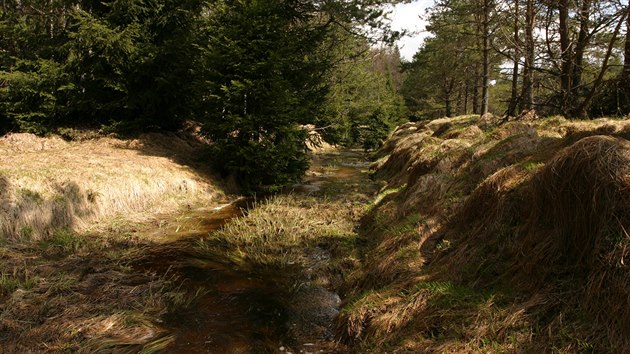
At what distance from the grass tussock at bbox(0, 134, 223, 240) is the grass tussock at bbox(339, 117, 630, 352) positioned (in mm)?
6417

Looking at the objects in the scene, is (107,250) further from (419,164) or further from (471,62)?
(471,62)

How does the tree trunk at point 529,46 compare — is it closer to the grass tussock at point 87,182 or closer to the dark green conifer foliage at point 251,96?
the dark green conifer foliage at point 251,96

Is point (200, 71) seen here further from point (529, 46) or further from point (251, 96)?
point (529, 46)

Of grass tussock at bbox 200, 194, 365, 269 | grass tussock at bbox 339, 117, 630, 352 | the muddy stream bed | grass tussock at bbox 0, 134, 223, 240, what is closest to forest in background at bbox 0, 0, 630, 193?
grass tussock at bbox 0, 134, 223, 240

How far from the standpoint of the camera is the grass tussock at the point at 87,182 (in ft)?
25.1

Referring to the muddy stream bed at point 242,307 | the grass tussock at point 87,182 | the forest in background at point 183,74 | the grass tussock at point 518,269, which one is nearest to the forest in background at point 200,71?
the forest in background at point 183,74

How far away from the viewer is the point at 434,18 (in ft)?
65.3

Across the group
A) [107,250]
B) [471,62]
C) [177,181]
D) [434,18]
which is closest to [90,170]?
[177,181]

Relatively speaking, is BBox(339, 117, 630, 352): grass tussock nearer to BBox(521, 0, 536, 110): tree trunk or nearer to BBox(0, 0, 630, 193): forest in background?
BBox(521, 0, 536, 110): tree trunk

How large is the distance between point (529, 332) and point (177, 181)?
10.4 meters

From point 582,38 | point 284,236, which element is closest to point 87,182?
point 284,236

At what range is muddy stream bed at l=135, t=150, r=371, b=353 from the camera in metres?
4.70

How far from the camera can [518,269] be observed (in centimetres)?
410

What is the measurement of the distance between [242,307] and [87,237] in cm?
443
